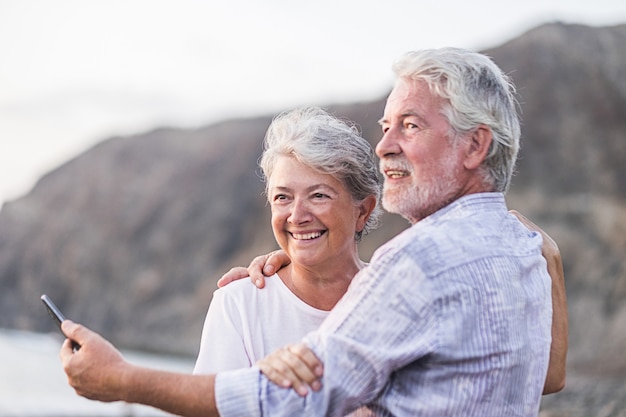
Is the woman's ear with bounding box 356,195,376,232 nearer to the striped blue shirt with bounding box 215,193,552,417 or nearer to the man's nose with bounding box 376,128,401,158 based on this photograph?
the man's nose with bounding box 376,128,401,158

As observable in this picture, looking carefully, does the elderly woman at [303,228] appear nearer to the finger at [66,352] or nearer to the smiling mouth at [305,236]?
the smiling mouth at [305,236]

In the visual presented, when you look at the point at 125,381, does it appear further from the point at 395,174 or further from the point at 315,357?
the point at 395,174

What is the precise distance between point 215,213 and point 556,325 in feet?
185

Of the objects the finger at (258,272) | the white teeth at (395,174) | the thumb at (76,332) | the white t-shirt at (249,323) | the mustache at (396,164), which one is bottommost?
the white t-shirt at (249,323)

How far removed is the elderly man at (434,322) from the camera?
8.27 ft

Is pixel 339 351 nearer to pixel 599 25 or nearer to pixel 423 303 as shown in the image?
pixel 423 303

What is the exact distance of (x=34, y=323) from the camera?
6325 centimetres

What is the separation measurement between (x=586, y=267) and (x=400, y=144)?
36598mm

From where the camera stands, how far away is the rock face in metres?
38.5

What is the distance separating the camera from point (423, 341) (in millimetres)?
2514

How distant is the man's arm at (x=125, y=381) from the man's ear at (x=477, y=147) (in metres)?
1.04

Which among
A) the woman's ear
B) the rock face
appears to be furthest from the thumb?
the rock face

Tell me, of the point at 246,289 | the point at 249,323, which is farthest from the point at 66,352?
the point at 246,289

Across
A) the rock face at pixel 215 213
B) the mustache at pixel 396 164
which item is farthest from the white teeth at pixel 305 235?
the rock face at pixel 215 213
